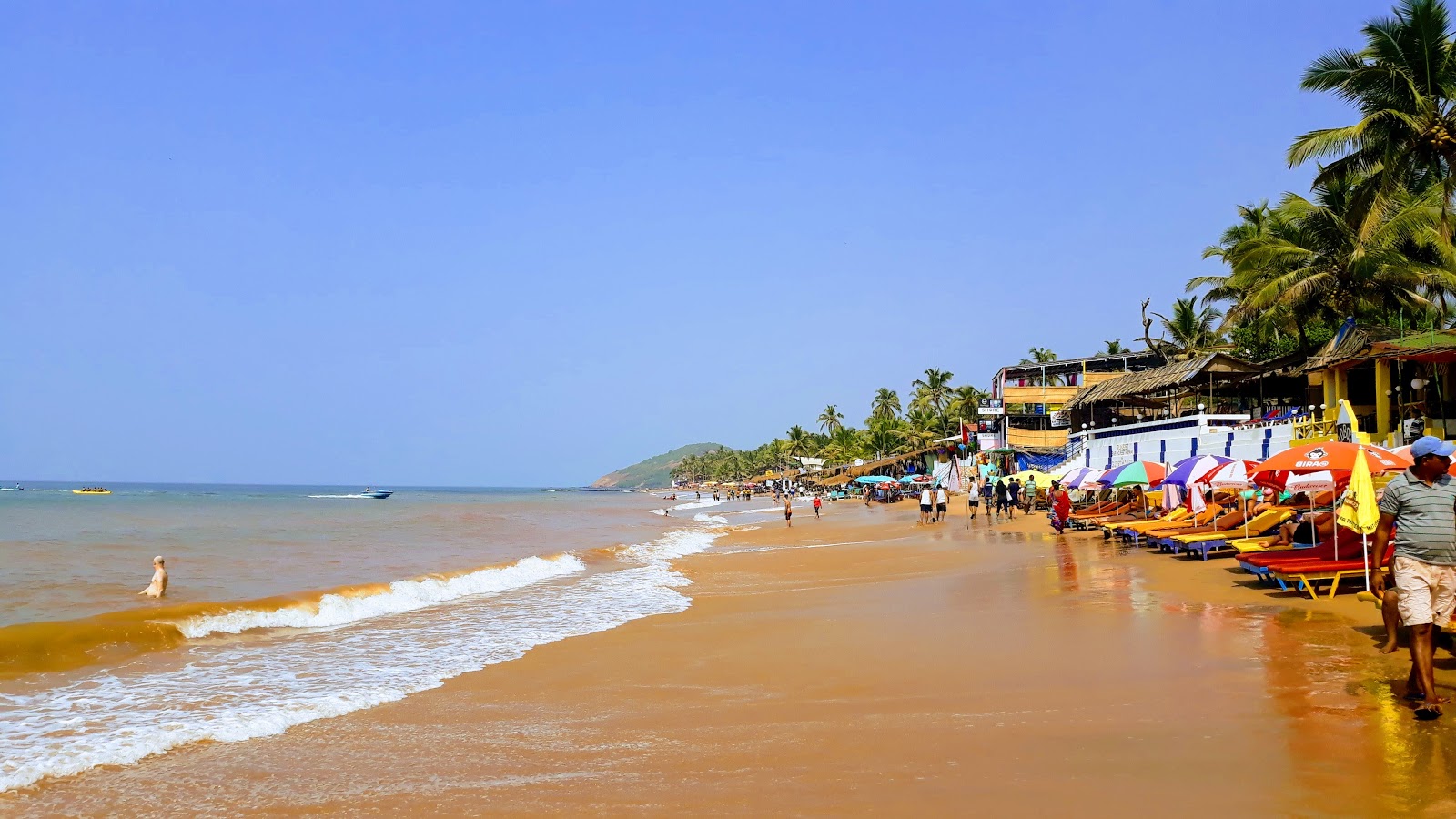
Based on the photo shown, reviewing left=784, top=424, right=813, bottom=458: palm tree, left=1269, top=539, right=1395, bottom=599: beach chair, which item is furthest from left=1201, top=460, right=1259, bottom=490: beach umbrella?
left=784, top=424, right=813, bottom=458: palm tree

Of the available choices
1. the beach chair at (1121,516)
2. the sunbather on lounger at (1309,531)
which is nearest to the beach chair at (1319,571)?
the sunbather on lounger at (1309,531)

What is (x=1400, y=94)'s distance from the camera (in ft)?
62.7

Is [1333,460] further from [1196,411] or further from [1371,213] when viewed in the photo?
[1196,411]

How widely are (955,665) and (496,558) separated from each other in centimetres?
1779

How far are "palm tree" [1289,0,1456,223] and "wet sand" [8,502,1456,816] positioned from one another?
12828mm

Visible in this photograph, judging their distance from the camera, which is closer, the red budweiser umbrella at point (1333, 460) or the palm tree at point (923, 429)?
the red budweiser umbrella at point (1333, 460)

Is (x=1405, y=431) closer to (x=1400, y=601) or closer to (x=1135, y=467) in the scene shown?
(x=1135, y=467)

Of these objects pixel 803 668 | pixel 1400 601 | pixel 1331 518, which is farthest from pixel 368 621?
pixel 1331 518

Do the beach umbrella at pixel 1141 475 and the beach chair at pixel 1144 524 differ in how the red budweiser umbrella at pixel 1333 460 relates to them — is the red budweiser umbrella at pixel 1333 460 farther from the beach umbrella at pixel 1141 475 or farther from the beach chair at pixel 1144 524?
the beach umbrella at pixel 1141 475

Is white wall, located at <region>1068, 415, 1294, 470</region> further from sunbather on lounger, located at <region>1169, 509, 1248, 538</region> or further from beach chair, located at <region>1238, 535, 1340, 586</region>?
beach chair, located at <region>1238, 535, 1340, 586</region>

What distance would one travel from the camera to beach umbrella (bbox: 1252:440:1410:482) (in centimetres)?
1082

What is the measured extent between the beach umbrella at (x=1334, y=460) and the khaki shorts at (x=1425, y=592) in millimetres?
5436

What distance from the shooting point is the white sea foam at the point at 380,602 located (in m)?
12.6

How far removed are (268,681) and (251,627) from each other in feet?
13.8
